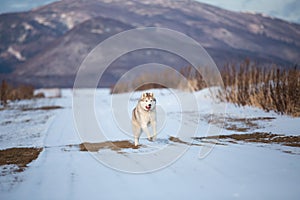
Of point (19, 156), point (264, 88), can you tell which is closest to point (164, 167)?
point (19, 156)

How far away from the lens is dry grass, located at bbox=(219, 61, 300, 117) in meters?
11.3

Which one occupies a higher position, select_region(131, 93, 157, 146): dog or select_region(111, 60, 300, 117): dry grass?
select_region(111, 60, 300, 117): dry grass

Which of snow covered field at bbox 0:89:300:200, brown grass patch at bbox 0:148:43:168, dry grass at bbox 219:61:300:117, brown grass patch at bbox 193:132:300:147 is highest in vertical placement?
dry grass at bbox 219:61:300:117

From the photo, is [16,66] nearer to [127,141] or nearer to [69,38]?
[69,38]

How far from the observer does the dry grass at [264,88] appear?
37.1ft

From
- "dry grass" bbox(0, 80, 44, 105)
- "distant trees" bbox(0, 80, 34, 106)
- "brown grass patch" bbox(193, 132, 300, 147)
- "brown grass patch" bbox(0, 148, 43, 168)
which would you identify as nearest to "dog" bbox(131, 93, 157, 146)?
"brown grass patch" bbox(193, 132, 300, 147)

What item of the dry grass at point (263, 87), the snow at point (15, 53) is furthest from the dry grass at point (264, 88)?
the snow at point (15, 53)

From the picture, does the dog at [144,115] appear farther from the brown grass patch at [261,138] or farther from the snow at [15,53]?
the snow at [15,53]

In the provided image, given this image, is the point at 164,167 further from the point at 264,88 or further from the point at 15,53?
the point at 15,53

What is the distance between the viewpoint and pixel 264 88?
13.4m

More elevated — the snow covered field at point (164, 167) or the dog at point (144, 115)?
the dog at point (144, 115)

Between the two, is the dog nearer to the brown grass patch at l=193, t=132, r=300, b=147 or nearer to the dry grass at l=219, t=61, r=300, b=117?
the brown grass patch at l=193, t=132, r=300, b=147

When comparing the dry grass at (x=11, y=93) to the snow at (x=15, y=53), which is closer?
the dry grass at (x=11, y=93)

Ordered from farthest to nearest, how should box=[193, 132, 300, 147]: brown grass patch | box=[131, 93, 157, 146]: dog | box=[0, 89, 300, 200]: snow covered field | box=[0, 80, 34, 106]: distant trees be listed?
1. box=[0, 80, 34, 106]: distant trees
2. box=[131, 93, 157, 146]: dog
3. box=[193, 132, 300, 147]: brown grass patch
4. box=[0, 89, 300, 200]: snow covered field
